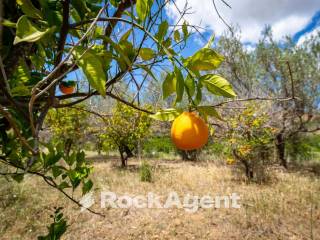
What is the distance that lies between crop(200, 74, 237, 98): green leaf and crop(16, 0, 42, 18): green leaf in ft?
0.96

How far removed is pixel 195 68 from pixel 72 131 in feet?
35.1

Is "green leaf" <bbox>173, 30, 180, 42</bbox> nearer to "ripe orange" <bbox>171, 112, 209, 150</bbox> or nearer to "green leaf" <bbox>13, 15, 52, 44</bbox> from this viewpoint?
"ripe orange" <bbox>171, 112, 209, 150</bbox>

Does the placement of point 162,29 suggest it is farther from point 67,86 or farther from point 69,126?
point 69,126

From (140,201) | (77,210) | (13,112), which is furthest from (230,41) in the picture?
(13,112)

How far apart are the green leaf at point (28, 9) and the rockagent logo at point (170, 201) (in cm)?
436

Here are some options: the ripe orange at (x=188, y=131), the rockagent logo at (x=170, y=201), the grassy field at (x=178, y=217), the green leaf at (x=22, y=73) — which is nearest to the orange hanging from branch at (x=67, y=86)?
the green leaf at (x=22, y=73)

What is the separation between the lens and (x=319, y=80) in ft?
24.7

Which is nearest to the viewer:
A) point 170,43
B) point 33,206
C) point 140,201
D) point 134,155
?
point 170,43

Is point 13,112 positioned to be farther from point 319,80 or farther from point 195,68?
point 319,80

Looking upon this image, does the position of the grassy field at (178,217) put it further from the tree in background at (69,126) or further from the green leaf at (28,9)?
the tree in background at (69,126)

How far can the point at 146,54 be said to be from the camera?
2.10 ft

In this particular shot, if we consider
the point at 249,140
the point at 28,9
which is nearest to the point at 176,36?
the point at 28,9

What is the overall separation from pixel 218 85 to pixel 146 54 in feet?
0.59

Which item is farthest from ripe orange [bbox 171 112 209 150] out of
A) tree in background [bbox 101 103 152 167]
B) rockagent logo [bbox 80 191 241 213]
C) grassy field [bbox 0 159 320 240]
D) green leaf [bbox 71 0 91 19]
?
tree in background [bbox 101 103 152 167]
